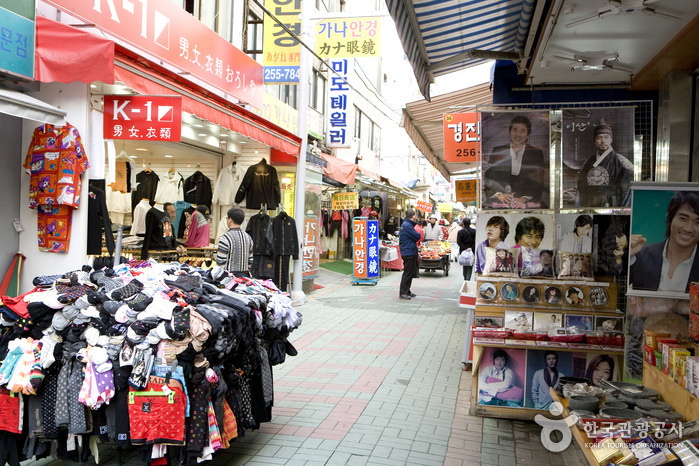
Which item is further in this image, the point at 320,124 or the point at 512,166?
the point at 320,124

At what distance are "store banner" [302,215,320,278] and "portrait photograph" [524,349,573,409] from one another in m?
7.97

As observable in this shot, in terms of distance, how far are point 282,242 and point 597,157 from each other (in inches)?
272

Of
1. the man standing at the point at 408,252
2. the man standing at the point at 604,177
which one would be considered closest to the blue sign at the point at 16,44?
the man standing at the point at 604,177

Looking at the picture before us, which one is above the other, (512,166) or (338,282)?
(512,166)

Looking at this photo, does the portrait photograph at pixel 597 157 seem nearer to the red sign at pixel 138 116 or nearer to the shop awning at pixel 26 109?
the red sign at pixel 138 116

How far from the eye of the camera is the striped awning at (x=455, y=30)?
450 cm

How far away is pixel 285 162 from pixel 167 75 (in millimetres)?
5507

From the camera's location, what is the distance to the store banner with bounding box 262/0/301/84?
11.6m

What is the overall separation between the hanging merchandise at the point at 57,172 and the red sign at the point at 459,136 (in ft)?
21.7

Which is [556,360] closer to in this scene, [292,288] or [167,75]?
[167,75]

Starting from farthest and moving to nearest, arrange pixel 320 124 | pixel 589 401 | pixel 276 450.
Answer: pixel 320 124 → pixel 276 450 → pixel 589 401

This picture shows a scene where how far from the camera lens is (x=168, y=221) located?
932 cm

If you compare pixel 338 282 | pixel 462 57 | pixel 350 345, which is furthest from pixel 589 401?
pixel 338 282

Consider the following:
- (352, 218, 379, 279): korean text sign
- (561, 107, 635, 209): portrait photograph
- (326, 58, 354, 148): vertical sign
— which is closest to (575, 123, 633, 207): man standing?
(561, 107, 635, 209): portrait photograph
